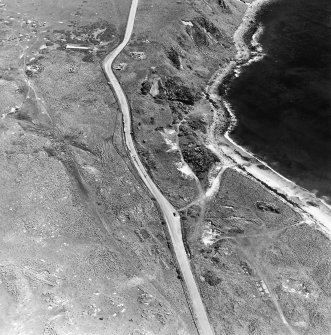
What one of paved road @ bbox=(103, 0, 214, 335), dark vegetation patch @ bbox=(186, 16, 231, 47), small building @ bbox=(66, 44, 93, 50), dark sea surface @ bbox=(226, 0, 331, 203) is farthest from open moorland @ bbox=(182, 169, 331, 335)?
dark vegetation patch @ bbox=(186, 16, 231, 47)

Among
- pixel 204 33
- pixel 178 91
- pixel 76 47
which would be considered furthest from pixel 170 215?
pixel 204 33

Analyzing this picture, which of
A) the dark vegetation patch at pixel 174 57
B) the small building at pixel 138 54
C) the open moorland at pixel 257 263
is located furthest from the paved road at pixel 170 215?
the dark vegetation patch at pixel 174 57

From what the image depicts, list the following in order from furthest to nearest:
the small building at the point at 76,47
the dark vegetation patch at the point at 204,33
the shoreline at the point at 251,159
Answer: the dark vegetation patch at the point at 204,33 → the small building at the point at 76,47 → the shoreline at the point at 251,159

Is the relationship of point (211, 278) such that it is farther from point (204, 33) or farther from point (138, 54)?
point (204, 33)

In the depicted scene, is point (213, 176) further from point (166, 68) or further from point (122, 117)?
point (166, 68)

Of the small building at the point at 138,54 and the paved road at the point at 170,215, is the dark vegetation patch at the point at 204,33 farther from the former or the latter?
the paved road at the point at 170,215

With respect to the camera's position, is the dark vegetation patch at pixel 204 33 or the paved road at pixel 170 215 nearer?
the paved road at pixel 170 215

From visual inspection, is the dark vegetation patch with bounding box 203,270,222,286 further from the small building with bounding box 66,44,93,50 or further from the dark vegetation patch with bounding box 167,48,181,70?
the small building with bounding box 66,44,93,50

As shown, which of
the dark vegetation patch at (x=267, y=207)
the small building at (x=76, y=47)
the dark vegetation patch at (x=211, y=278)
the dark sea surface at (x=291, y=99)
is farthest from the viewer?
the small building at (x=76, y=47)
